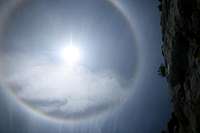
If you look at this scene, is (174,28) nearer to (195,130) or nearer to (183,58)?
(183,58)

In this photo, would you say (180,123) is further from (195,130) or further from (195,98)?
(195,98)

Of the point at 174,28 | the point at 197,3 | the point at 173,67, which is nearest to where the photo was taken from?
the point at 197,3

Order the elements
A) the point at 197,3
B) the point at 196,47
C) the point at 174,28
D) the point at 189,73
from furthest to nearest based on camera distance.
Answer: the point at 174,28 → the point at 189,73 → the point at 196,47 → the point at 197,3

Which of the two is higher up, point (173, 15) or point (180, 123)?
point (173, 15)

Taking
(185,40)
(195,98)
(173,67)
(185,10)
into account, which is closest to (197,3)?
(185,10)

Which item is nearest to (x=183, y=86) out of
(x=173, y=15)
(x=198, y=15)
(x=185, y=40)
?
(x=185, y=40)

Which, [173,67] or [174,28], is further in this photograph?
[173,67]

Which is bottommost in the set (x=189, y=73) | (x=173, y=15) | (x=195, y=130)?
(x=195, y=130)
